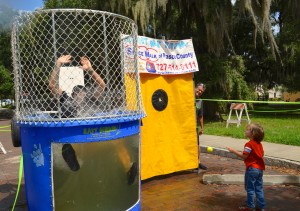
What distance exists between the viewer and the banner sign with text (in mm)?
5668

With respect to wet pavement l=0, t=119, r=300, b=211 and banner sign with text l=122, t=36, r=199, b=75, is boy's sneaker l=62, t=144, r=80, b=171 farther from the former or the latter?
banner sign with text l=122, t=36, r=199, b=75

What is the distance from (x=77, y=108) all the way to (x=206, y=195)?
8.70ft

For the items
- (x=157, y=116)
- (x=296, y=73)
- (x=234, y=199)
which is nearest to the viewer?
(x=234, y=199)

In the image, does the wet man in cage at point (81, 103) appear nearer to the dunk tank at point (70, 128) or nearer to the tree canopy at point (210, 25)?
the dunk tank at point (70, 128)

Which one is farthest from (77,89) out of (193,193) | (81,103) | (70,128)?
(193,193)

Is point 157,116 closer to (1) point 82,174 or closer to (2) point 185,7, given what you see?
(1) point 82,174

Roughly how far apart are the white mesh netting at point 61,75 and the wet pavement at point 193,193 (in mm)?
1741

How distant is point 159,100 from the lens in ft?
20.0

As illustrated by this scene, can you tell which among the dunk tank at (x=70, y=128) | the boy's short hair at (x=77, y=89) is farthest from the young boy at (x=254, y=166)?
the boy's short hair at (x=77, y=89)

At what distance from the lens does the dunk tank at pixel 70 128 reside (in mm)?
3410

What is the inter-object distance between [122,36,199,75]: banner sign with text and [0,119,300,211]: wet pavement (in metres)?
1.92

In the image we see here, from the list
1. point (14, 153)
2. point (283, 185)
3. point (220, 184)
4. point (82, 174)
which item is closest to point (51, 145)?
point (82, 174)

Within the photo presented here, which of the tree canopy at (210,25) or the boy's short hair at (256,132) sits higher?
the tree canopy at (210,25)

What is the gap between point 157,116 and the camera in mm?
6121
